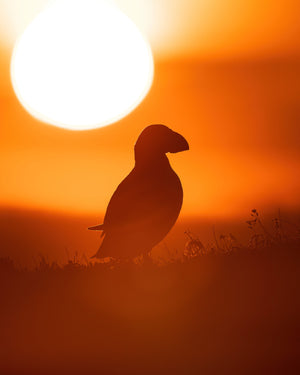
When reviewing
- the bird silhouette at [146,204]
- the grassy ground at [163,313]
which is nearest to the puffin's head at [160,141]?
the bird silhouette at [146,204]

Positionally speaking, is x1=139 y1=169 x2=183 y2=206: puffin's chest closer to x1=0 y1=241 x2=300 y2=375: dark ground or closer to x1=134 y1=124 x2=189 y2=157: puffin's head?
x1=134 y1=124 x2=189 y2=157: puffin's head

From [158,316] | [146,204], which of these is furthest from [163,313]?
[146,204]

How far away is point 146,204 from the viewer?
80.0 inches

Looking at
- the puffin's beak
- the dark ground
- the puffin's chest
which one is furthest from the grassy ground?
the puffin's beak

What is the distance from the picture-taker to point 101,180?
230 centimetres

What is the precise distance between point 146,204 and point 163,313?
0.43 m

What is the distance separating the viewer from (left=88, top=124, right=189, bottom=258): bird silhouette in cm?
203

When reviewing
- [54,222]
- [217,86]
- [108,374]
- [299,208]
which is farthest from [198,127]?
[108,374]

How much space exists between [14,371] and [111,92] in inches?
49.2

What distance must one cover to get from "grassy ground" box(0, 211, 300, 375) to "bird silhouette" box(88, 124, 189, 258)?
0.09 metres

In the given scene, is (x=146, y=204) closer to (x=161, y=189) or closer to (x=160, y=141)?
(x=161, y=189)

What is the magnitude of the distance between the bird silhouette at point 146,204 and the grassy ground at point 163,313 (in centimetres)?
9

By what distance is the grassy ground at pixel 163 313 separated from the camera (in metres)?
1.69

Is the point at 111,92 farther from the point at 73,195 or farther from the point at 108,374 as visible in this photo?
the point at 108,374
